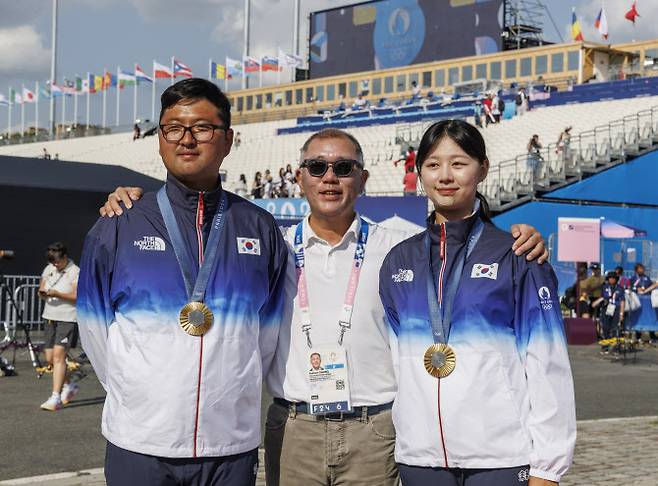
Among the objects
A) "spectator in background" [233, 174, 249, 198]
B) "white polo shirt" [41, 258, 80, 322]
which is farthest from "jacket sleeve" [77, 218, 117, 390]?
"spectator in background" [233, 174, 249, 198]

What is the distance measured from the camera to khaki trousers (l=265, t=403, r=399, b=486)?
395 centimetres

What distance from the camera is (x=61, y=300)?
445 inches

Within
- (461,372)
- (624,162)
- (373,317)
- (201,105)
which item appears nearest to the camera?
(461,372)

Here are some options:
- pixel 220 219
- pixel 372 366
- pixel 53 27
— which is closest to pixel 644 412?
pixel 372 366

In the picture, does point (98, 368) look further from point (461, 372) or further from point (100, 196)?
point (100, 196)

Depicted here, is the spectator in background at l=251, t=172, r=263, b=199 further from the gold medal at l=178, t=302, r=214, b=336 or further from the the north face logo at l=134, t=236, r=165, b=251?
the gold medal at l=178, t=302, r=214, b=336

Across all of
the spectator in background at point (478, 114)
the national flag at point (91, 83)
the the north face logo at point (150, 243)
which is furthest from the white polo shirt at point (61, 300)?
the national flag at point (91, 83)

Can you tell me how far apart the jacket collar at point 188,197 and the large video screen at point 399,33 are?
169 feet

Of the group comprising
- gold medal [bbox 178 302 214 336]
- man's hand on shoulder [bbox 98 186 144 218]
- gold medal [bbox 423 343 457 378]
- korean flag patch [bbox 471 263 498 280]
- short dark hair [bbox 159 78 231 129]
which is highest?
short dark hair [bbox 159 78 231 129]

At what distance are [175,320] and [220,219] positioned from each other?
44 centimetres

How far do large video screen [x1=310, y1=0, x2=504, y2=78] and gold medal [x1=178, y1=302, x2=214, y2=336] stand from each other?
51.9 m

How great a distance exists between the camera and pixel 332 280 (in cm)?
398

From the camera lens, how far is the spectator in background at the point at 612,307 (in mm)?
18375

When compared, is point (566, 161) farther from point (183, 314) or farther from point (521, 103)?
point (183, 314)
